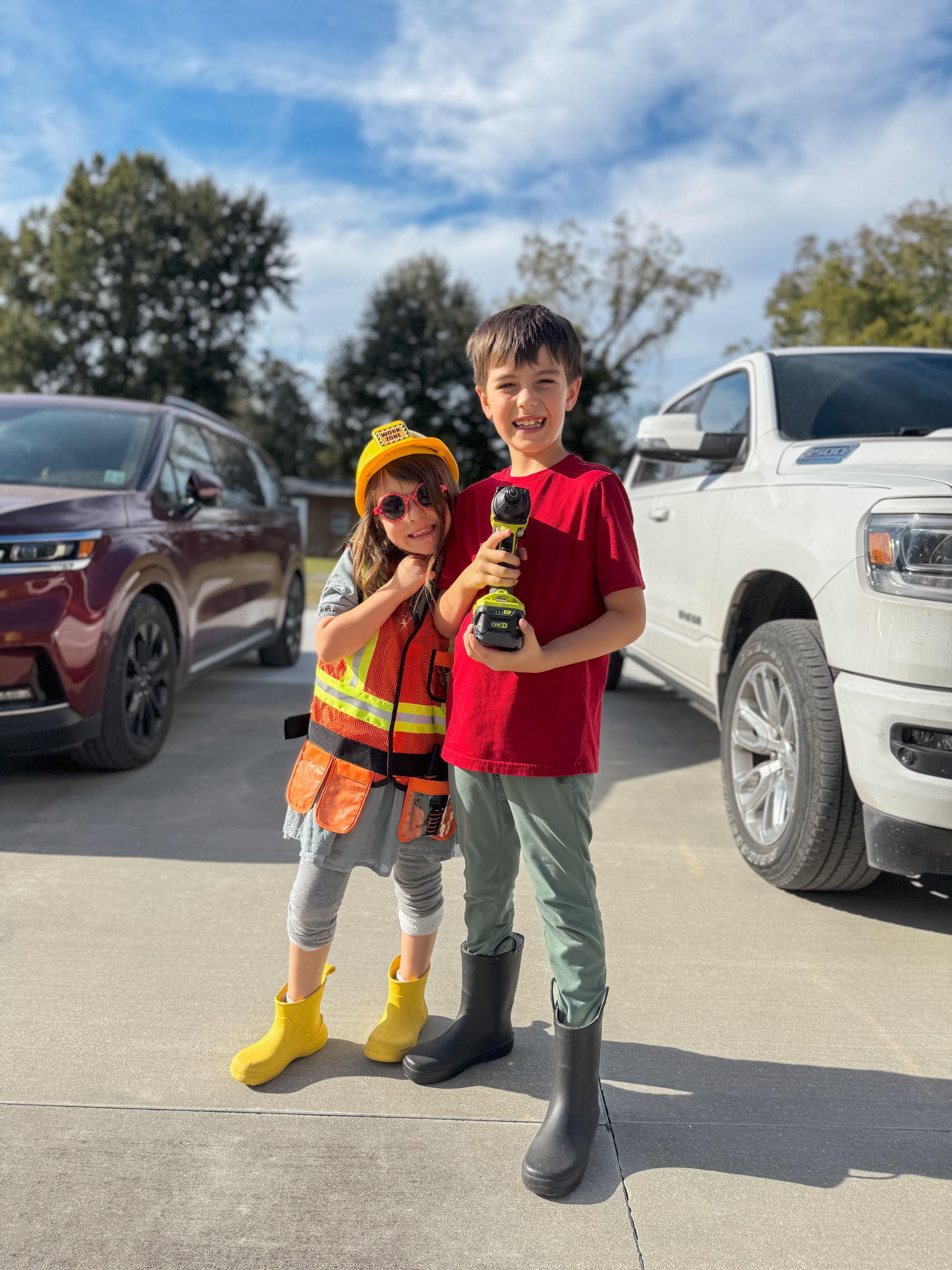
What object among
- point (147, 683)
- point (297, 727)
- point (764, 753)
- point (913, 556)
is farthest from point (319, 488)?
point (297, 727)

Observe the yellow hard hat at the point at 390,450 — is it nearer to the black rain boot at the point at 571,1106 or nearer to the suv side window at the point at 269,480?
the black rain boot at the point at 571,1106

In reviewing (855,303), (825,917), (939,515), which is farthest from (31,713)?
(855,303)

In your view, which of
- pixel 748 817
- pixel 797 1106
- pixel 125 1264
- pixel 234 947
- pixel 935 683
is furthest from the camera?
pixel 748 817

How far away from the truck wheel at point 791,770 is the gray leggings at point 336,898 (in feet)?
4.23

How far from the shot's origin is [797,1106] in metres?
2.03

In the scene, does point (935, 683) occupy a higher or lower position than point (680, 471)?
lower

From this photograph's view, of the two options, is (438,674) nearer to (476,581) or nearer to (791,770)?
(476,581)

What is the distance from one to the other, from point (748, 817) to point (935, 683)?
3.40ft

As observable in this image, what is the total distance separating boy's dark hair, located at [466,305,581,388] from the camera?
1.79m

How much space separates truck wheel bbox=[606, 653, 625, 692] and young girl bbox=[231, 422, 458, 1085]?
431 cm

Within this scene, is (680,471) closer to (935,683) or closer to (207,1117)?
(935,683)

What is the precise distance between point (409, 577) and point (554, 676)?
345mm

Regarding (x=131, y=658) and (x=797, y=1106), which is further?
(x=131, y=658)

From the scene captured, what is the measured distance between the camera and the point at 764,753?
332 centimetres
